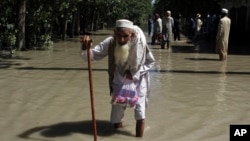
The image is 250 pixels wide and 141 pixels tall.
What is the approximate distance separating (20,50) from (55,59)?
3.37 meters

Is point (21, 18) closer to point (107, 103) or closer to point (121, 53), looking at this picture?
point (107, 103)

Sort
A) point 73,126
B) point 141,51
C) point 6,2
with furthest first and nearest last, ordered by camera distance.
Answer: point 6,2, point 73,126, point 141,51

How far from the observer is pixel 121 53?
6.67m

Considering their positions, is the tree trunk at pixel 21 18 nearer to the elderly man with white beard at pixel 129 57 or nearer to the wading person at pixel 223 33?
the wading person at pixel 223 33

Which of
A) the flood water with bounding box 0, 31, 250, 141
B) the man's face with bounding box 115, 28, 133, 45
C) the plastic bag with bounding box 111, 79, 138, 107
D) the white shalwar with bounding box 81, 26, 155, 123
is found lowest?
the flood water with bounding box 0, 31, 250, 141

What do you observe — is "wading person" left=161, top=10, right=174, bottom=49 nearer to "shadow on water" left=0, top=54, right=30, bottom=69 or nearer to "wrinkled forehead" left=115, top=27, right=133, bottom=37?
"shadow on water" left=0, top=54, right=30, bottom=69

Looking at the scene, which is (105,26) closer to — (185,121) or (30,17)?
(30,17)

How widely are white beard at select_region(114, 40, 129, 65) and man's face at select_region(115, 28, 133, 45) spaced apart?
0.05 metres

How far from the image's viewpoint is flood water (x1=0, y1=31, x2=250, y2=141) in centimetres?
717

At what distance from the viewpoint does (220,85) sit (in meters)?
11.6

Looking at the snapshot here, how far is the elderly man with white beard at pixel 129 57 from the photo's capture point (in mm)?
6639

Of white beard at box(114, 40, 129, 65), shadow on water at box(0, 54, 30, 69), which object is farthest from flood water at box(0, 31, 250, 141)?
white beard at box(114, 40, 129, 65)

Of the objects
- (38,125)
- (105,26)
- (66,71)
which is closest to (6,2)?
(66,71)

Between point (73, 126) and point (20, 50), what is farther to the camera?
point (20, 50)
